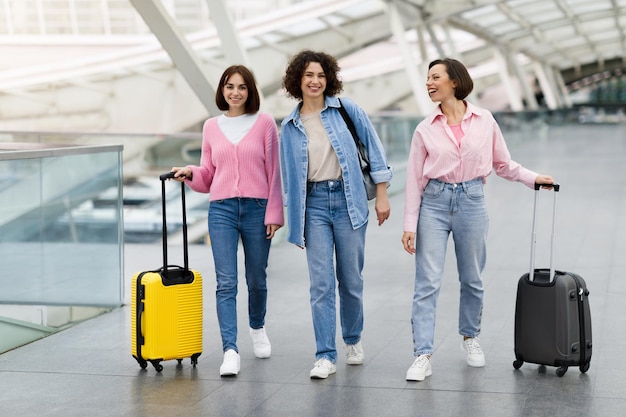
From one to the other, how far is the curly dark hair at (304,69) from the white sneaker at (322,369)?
133cm

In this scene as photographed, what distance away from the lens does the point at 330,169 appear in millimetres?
5074

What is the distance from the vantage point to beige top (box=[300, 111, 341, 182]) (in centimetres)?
507

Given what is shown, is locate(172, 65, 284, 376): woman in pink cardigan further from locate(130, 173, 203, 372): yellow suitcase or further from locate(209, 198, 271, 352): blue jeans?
locate(130, 173, 203, 372): yellow suitcase

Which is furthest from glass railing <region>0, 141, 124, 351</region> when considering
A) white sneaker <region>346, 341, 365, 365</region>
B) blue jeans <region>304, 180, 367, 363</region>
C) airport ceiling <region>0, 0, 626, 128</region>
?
airport ceiling <region>0, 0, 626, 128</region>

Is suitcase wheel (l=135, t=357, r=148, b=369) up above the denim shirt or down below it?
below

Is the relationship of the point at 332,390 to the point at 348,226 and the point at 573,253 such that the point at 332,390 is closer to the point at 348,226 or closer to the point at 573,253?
the point at 348,226

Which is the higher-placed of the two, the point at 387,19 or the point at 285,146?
the point at 387,19

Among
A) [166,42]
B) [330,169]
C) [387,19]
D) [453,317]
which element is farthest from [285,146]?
[387,19]

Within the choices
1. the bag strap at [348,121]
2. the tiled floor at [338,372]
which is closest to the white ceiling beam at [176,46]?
the tiled floor at [338,372]

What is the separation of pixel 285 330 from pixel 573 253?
13.8 ft

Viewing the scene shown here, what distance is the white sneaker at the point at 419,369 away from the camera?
16.3ft

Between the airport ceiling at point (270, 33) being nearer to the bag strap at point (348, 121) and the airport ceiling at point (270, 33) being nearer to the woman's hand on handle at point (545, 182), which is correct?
the bag strap at point (348, 121)

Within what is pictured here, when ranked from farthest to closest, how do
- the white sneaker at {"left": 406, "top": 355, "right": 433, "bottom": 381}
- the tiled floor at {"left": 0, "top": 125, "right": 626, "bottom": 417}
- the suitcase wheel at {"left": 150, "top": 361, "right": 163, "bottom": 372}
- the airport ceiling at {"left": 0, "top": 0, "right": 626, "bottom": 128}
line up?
the airport ceiling at {"left": 0, "top": 0, "right": 626, "bottom": 128} → the suitcase wheel at {"left": 150, "top": 361, "right": 163, "bottom": 372} → the white sneaker at {"left": 406, "top": 355, "right": 433, "bottom": 381} → the tiled floor at {"left": 0, "top": 125, "right": 626, "bottom": 417}

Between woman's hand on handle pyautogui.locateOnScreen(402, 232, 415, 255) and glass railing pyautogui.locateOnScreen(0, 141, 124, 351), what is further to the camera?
glass railing pyautogui.locateOnScreen(0, 141, 124, 351)
